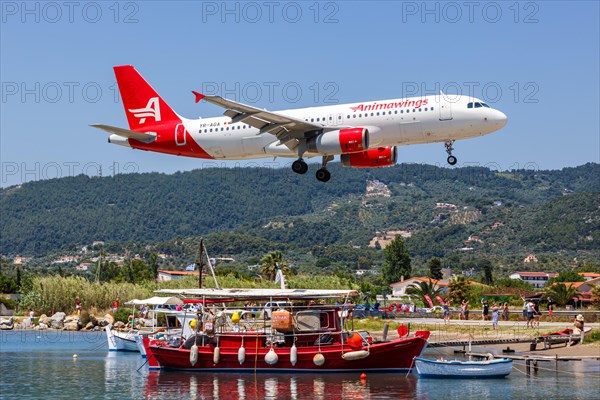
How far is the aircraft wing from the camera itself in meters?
46.5

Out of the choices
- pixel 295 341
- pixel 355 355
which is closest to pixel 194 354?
pixel 295 341

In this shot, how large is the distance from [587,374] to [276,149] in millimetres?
19463

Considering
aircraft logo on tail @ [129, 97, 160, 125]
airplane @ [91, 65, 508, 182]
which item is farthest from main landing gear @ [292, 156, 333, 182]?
aircraft logo on tail @ [129, 97, 160, 125]

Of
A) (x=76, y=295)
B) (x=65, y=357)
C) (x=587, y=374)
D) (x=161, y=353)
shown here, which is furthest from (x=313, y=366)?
(x=76, y=295)

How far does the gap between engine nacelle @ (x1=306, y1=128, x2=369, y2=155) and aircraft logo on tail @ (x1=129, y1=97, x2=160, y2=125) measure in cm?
1152

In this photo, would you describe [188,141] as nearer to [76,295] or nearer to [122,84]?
[122,84]

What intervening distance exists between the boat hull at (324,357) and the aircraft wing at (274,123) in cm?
1105

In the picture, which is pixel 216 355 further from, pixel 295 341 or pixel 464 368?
pixel 464 368

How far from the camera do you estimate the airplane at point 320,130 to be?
47.6 meters

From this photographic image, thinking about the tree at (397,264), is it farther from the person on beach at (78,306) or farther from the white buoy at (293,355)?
the white buoy at (293,355)

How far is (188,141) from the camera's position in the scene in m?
53.5

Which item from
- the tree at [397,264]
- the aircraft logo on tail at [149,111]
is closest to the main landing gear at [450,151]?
the aircraft logo on tail at [149,111]

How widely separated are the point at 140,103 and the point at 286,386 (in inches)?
893

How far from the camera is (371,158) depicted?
171 ft
